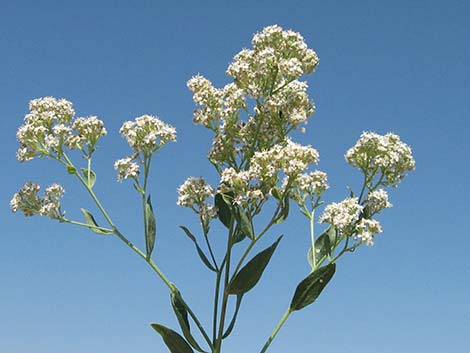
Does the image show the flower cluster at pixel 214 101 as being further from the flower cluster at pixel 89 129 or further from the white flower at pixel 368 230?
the white flower at pixel 368 230

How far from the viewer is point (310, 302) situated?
608 centimetres

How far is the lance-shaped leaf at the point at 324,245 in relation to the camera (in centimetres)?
633

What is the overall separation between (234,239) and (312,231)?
3.15 ft

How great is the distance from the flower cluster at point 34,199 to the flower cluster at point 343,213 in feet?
9.33

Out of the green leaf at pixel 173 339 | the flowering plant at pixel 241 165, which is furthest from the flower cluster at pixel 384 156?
the green leaf at pixel 173 339

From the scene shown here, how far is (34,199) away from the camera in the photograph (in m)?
6.54

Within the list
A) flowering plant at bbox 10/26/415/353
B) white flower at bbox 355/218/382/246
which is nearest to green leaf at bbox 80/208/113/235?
flowering plant at bbox 10/26/415/353

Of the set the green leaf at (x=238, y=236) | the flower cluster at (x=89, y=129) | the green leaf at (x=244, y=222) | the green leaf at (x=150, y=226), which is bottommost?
the green leaf at (x=244, y=222)

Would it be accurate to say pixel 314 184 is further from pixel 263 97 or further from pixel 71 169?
pixel 71 169

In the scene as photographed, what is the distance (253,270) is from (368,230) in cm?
120

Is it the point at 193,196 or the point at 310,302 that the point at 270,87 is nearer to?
A: the point at 193,196

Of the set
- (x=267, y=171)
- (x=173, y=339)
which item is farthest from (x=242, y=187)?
(x=173, y=339)

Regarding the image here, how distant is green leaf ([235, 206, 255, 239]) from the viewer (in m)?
5.75

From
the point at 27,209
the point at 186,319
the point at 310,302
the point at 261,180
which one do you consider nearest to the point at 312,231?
the point at 310,302
